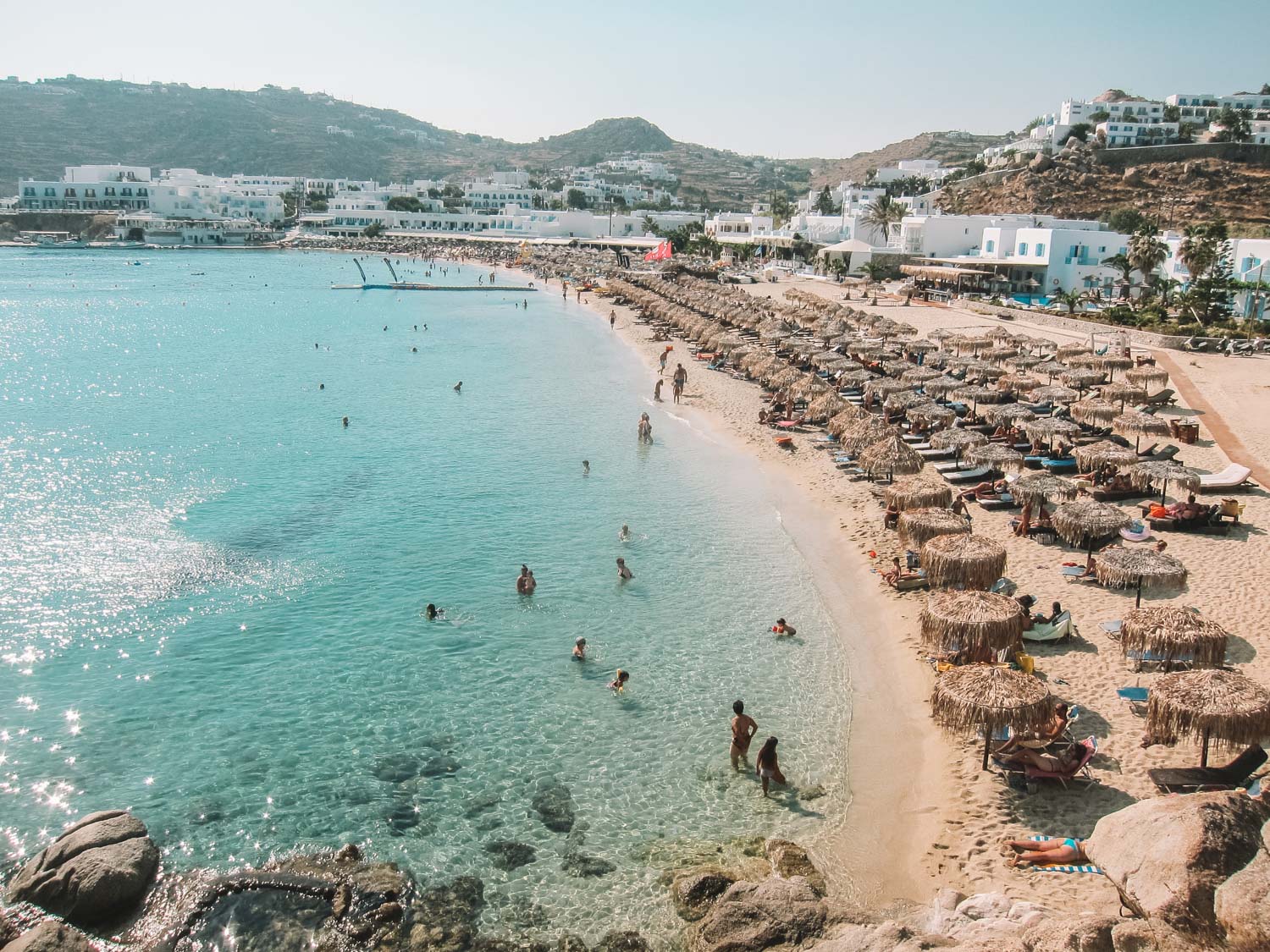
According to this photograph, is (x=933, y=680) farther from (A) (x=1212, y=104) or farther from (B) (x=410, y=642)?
(A) (x=1212, y=104)

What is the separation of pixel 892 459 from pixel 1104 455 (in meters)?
4.73

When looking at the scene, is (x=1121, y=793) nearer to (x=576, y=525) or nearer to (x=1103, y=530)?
(x=1103, y=530)

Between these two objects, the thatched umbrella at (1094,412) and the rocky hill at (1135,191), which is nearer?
the thatched umbrella at (1094,412)

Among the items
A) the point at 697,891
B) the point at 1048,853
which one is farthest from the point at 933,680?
the point at 697,891

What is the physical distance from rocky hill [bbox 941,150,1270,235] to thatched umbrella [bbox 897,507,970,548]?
2627 inches

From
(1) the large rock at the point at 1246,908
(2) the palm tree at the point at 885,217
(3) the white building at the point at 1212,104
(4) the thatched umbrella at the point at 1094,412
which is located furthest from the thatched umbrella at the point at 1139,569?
(3) the white building at the point at 1212,104

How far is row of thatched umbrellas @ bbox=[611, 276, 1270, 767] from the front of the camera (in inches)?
402

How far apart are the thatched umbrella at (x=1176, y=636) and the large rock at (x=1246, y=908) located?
6.93m

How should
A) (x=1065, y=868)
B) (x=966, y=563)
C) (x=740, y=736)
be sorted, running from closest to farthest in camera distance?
(x=1065, y=868), (x=740, y=736), (x=966, y=563)

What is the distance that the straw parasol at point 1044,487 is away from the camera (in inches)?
701

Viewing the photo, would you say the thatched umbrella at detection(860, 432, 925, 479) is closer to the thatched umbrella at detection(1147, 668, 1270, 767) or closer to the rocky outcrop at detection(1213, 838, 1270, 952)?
the thatched umbrella at detection(1147, 668, 1270, 767)

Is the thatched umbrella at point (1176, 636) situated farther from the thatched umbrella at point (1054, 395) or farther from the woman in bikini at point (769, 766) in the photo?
the thatched umbrella at point (1054, 395)

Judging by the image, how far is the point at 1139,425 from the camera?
878 inches

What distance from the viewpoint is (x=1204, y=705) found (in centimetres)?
975
